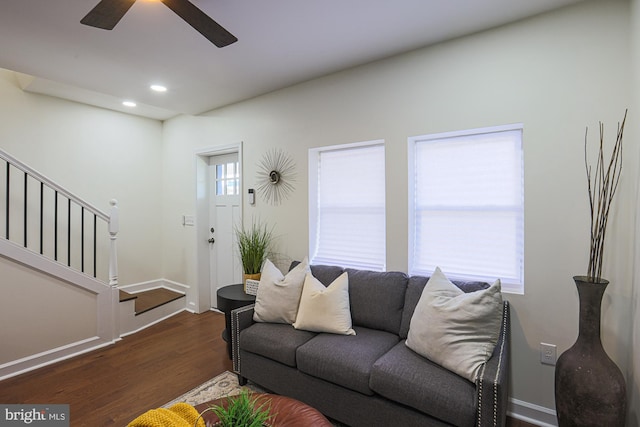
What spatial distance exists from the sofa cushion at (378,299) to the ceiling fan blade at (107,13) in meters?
2.27

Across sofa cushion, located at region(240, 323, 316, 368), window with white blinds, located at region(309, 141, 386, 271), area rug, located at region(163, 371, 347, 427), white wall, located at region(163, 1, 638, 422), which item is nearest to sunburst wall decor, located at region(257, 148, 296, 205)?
window with white blinds, located at region(309, 141, 386, 271)

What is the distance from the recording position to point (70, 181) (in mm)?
3992

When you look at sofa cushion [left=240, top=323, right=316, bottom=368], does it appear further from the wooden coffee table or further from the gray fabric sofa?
the wooden coffee table

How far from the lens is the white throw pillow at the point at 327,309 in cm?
232

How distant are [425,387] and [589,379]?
839 millimetres

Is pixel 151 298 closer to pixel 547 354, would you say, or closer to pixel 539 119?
pixel 547 354

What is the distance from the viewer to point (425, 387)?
1685mm

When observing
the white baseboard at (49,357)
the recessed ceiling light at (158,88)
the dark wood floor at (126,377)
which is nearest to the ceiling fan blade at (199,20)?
the recessed ceiling light at (158,88)

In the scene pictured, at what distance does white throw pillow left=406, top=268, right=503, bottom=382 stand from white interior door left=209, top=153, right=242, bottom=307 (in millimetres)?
2647

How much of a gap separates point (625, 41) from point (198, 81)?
3.31 meters

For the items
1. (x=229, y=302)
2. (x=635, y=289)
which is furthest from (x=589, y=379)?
(x=229, y=302)

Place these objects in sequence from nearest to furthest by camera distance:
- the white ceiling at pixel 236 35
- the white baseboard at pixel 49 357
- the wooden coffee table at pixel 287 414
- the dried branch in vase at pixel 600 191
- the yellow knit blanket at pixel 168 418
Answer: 1. the yellow knit blanket at pixel 168 418
2. the wooden coffee table at pixel 287 414
3. the dried branch in vase at pixel 600 191
4. the white ceiling at pixel 236 35
5. the white baseboard at pixel 49 357

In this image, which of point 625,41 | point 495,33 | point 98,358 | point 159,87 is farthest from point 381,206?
point 98,358

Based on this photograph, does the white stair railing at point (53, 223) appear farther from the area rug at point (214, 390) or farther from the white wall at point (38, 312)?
the area rug at point (214, 390)
